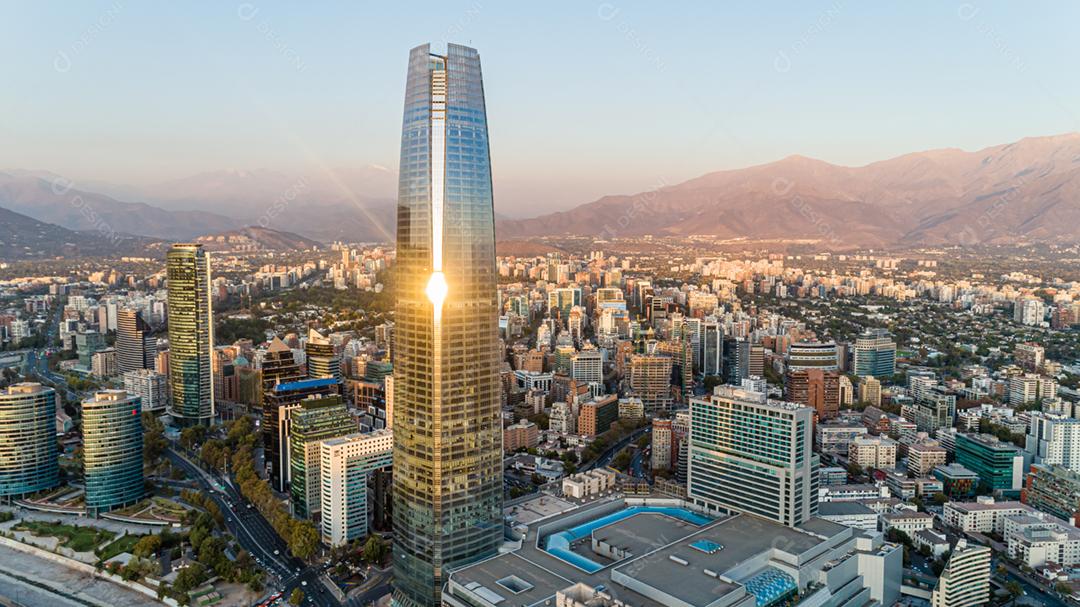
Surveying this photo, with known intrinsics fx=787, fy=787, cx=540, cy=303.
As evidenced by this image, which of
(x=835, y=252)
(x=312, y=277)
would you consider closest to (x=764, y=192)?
(x=835, y=252)

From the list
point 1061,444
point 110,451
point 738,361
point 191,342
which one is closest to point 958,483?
point 1061,444

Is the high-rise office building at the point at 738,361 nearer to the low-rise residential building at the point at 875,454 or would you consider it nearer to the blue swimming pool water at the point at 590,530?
the low-rise residential building at the point at 875,454

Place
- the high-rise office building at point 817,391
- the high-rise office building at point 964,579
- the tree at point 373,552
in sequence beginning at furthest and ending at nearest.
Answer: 1. the high-rise office building at point 817,391
2. the tree at point 373,552
3. the high-rise office building at point 964,579

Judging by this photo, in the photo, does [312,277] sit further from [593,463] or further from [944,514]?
[944,514]

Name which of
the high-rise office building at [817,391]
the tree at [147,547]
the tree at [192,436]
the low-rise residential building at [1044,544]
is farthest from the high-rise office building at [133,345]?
the low-rise residential building at [1044,544]

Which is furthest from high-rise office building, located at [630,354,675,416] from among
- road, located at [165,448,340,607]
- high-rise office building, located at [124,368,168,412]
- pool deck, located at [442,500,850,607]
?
high-rise office building, located at [124,368,168,412]

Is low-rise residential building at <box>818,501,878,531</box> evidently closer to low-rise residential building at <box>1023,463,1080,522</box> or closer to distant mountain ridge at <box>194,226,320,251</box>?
low-rise residential building at <box>1023,463,1080,522</box>

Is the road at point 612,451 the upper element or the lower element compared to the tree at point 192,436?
lower
